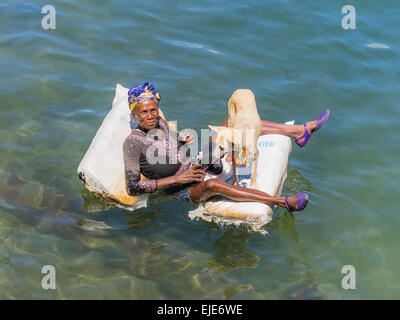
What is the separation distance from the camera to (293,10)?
1070 cm

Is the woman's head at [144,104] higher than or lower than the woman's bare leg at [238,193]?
higher

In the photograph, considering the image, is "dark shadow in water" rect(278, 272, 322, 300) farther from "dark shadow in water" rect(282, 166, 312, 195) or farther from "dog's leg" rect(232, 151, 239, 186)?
"dark shadow in water" rect(282, 166, 312, 195)

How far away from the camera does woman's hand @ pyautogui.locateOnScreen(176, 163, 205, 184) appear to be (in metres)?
5.75

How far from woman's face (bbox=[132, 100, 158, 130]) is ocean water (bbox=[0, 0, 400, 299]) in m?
1.15

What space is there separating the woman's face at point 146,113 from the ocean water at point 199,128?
1.15m

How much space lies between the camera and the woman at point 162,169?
18.5 feet

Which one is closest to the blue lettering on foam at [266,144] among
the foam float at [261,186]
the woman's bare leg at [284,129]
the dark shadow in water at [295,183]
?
the foam float at [261,186]

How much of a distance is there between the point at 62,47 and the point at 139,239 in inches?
200

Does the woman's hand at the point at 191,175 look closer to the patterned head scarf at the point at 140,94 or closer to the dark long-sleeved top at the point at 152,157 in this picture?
the dark long-sleeved top at the point at 152,157

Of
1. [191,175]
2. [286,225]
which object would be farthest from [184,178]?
[286,225]

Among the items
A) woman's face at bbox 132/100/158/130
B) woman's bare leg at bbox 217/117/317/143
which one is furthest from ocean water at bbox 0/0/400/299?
A: woman's face at bbox 132/100/158/130

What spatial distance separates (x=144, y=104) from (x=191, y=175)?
1.00 meters
